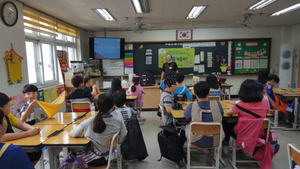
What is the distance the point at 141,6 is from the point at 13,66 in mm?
2855

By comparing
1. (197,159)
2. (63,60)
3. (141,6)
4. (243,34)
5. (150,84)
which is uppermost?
(141,6)

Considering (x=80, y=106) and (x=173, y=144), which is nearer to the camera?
(x=173, y=144)

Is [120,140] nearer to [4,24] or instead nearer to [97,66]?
[4,24]

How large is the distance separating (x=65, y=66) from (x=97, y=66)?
1.64 m

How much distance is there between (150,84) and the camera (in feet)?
18.9

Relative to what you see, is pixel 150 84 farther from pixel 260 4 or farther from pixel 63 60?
pixel 260 4

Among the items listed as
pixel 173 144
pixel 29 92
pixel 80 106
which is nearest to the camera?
pixel 29 92

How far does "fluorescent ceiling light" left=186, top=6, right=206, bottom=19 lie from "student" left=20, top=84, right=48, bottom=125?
3765 mm

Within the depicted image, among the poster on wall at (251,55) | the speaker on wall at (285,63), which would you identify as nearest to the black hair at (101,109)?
the poster on wall at (251,55)

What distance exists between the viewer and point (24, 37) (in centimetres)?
370

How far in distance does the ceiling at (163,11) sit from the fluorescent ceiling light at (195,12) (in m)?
0.12

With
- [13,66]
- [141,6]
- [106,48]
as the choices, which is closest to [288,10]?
[141,6]

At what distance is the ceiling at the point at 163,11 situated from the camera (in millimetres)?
3876

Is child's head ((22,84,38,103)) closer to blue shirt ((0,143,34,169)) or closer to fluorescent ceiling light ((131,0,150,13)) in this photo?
blue shirt ((0,143,34,169))
